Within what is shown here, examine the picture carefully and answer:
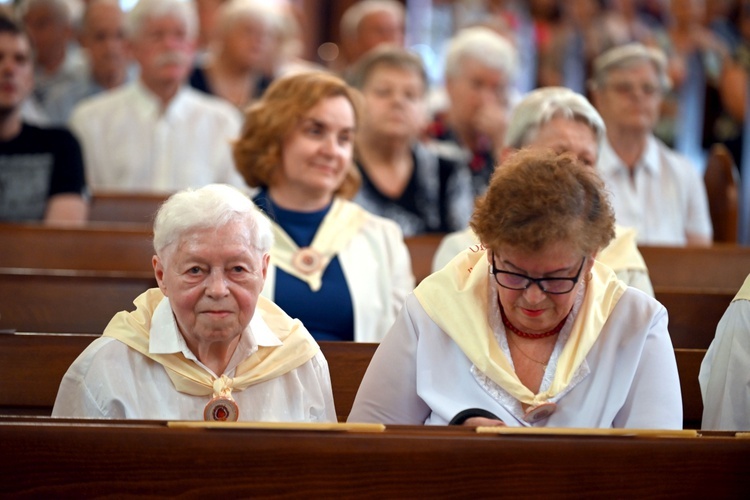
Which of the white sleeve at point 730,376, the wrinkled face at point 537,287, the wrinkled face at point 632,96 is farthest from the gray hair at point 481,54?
the wrinkled face at point 537,287

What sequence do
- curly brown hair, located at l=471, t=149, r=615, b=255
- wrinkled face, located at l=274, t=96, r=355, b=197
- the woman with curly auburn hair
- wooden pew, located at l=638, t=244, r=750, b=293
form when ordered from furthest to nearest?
wooden pew, located at l=638, t=244, r=750, b=293
wrinkled face, located at l=274, t=96, r=355, b=197
the woman with curly auburn hair
curly brown hair, located at l=471, t=149, r=615, b=255

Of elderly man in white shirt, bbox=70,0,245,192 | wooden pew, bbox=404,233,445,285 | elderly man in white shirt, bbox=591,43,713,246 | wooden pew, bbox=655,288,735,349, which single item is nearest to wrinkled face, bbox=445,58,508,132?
elderly man in white shirt, bbox=591,43,713,246

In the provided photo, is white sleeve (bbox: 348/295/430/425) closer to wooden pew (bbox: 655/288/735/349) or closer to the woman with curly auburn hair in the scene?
the woman with curly auburn hair

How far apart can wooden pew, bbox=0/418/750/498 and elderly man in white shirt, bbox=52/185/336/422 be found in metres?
0.43

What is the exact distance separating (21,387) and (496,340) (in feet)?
3.81

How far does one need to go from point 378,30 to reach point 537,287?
16.9 ft

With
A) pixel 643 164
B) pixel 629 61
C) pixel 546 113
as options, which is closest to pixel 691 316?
pixel 546 113

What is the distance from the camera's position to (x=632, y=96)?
4.79 m

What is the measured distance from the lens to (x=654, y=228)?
16.1ft

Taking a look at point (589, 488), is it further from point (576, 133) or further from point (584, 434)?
point (576, 133)

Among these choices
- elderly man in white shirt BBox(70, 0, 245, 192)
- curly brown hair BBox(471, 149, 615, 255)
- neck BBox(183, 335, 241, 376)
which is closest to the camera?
curly brown hair BBox(471, 149, 615, 255)

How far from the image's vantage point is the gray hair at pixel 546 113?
3.63m

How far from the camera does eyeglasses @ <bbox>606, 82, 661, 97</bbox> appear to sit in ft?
15.7

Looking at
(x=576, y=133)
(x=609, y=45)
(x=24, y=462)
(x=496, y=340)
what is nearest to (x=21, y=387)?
(x=24, y=462)
